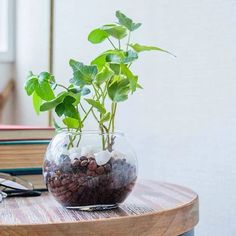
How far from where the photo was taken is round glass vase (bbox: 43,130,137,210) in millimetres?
630

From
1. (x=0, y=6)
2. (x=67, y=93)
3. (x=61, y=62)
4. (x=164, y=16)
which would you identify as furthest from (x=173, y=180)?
(x=0, y=6)

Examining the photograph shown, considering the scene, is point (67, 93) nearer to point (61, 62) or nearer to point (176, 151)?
point (176, 151)

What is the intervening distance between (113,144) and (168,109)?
386 mm

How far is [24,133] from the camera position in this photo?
0.80m

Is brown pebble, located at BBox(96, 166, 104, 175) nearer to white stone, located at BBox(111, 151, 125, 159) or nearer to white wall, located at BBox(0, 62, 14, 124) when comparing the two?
white stone, located at BBox(111, 151, 125, 159)

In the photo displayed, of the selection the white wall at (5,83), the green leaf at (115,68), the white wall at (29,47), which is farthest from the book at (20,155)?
the white wall at (5,83)

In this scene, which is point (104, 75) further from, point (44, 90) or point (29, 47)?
point (29, 47)

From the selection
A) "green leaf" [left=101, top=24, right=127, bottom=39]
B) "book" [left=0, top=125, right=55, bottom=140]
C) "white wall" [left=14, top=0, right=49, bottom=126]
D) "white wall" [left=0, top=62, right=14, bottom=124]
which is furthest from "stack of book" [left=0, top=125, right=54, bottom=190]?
"white wall" [left=0, top=62, right=14, bottom=124]

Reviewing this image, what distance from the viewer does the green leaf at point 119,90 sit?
2.13 ft

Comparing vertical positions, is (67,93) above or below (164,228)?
above

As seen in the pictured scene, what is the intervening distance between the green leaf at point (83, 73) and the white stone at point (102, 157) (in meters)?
0.09

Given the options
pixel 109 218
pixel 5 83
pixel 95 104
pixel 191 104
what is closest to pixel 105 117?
pixel 95 104

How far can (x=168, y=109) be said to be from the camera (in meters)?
1.04

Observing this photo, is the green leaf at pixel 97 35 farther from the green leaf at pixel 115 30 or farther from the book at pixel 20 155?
the book at pixel 20 155
